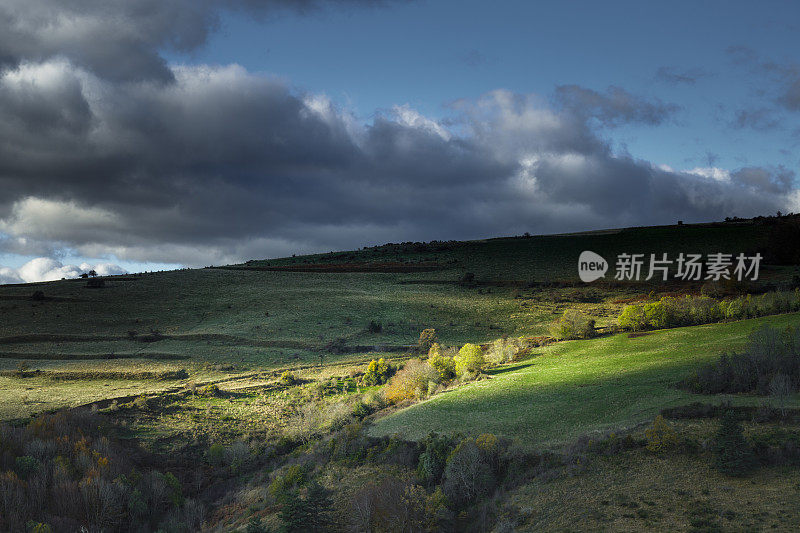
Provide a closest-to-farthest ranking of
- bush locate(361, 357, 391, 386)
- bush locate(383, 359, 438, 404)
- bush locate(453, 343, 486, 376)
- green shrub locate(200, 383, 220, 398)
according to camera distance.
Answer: bush locate(383, 359, 438, 404) → bush locate(453, 343, 486, 376) → green shrub locate(200, 383, 220, 398) → bush locate(361, 357, 391, 386)

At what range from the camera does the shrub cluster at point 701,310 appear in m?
33.6

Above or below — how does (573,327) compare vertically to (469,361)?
above

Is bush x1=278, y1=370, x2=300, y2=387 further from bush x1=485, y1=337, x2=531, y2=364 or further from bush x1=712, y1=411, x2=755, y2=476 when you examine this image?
bush x1=712, y1=411, x2=755, y2=476

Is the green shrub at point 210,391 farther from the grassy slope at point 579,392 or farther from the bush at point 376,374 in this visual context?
the grassy slope at point 579,392

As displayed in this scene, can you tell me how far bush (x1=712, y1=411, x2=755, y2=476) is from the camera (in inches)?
501

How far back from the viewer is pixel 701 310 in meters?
35.8

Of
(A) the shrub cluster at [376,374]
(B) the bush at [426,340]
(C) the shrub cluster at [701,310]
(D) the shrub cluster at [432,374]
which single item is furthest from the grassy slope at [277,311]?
(D) the shrub cluster at [432,374]

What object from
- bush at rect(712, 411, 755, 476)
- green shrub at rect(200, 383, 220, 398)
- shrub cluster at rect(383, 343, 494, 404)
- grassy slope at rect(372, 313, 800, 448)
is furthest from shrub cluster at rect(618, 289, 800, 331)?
green shrub at rect(200, 383, 220, 398)

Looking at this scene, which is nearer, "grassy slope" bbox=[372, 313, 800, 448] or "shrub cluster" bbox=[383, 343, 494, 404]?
"grassy slope" bbox=[372, 313, 800, 448]

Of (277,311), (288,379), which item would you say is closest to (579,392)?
(288,379)

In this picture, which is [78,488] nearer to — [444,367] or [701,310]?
[444,367]

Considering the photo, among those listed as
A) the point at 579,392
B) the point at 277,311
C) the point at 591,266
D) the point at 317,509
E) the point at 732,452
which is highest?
the point at 591,266

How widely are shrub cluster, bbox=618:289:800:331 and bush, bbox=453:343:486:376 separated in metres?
12.1

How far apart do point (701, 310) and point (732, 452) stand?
26.1 m
